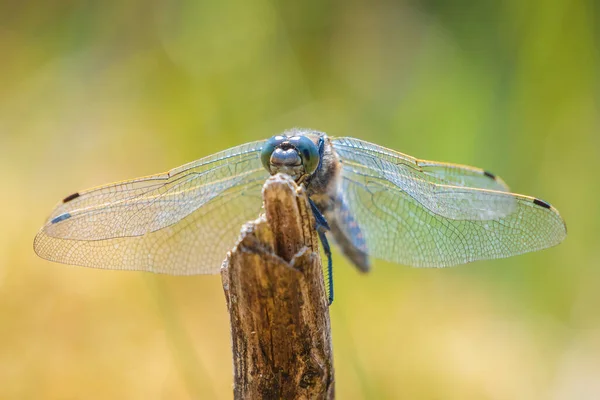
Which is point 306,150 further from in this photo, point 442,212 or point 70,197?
point 70,197

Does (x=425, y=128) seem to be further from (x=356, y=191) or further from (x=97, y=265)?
(x=97, y=265)

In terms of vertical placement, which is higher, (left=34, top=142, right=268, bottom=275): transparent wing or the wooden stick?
(left=34, top=142, right=268, bottom=275): transparent wing

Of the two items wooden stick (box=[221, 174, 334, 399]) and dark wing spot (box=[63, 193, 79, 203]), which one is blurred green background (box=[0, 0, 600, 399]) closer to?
dark wing spot (box=[63, 193, 79, 203])

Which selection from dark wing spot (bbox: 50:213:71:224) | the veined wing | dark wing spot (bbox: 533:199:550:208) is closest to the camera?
dark wing spot (bbox: 50:213:71:224)

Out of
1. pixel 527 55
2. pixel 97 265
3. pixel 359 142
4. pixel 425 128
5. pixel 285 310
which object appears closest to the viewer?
pixel 285 310

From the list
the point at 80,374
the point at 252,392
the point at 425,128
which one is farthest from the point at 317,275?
the point at 425,128

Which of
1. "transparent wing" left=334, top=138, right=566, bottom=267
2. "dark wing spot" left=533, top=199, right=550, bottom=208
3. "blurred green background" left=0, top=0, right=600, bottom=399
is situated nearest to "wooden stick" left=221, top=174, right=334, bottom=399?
"transparent wing" left=334, top=138, right=566, bottom=267

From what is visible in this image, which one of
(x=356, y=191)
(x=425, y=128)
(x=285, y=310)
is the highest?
(x=425, y=128)
